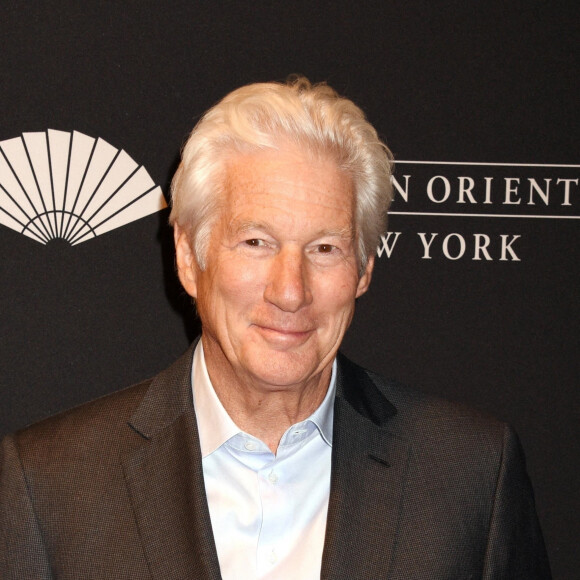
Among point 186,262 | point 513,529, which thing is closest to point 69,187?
point 186,262

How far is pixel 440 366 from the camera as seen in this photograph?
2131 millimetres

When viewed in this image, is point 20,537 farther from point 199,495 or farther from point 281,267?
point 281,267

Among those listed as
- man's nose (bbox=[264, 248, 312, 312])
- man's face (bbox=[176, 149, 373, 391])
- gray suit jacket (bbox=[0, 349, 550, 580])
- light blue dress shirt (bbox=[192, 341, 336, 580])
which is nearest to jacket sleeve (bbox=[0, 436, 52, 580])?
gray suit jacket (bbox=[0, 349, 550, 580])

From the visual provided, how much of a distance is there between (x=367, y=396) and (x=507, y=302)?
2.03ft

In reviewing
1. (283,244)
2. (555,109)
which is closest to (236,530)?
(283,244)

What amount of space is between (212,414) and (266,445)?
111 millimetres

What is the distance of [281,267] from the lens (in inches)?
55.6

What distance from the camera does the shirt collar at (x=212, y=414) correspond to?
1.52m

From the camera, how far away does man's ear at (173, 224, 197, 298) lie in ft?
5.20

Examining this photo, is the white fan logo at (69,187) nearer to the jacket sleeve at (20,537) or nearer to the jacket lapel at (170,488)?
the jacket lapel at (170,488)

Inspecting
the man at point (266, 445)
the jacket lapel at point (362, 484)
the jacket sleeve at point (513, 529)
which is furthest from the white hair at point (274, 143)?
the jacket sleeve at point (513, 529)

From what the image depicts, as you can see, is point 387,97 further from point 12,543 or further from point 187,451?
point 12,543

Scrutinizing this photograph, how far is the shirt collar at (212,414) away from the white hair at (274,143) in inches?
8.6

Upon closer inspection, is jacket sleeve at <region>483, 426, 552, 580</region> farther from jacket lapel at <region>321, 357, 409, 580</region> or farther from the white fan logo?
the white fan logo
